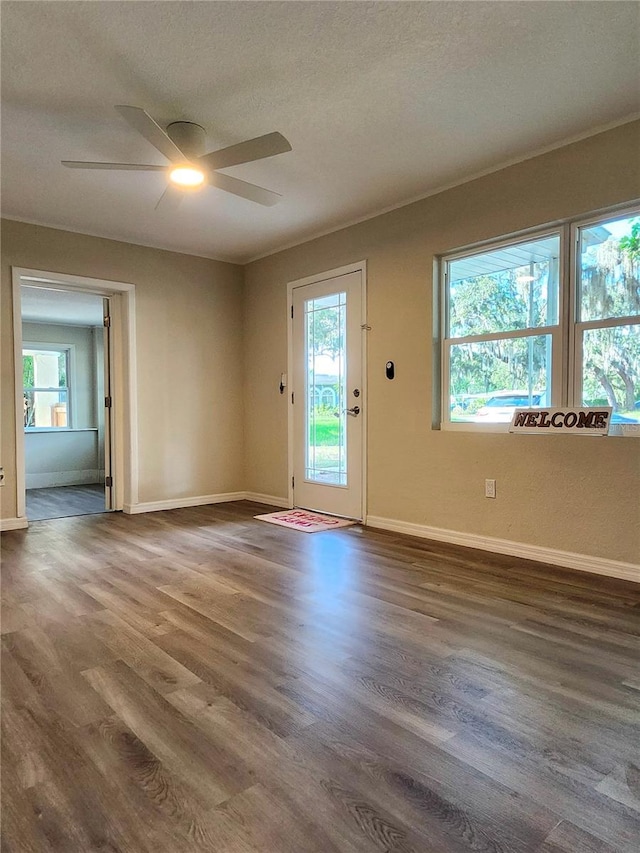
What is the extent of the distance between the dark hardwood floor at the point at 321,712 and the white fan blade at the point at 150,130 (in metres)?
2.27

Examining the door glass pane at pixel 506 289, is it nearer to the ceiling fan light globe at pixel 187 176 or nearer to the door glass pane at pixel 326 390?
the door glass pane at pixel 326 390

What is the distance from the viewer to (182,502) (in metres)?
5.39

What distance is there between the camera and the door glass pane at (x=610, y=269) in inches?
118

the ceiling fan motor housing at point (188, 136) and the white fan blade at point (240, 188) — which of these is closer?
the ceiling fan motor housing at point (188, 136)

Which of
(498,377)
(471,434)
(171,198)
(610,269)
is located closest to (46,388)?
(171,198)

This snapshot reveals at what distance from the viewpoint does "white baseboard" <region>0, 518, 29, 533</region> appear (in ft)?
14.3

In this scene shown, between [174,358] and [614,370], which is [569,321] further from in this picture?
[174,358]

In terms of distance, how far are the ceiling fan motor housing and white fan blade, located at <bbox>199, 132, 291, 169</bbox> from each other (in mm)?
175

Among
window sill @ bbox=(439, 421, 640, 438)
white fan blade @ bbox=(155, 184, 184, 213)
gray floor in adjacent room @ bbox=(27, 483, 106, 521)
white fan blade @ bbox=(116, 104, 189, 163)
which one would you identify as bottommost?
gray floor in adjacent room @ bbox=(27, 483, 106, 521)

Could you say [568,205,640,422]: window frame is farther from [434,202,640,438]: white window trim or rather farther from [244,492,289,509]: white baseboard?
[244,492,289,509]: white baseboard

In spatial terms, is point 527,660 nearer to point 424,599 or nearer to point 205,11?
point 424,599

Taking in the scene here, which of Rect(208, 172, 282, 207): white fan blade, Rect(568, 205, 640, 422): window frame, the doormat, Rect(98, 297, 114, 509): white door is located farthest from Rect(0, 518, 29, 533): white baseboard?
Rect(568, 205, 640, 422): window frame

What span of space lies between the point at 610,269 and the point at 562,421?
911 mm

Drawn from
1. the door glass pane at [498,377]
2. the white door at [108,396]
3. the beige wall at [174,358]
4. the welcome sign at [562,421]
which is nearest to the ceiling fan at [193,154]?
the door glass pane at [498,377]
